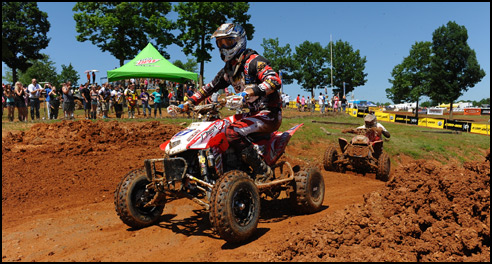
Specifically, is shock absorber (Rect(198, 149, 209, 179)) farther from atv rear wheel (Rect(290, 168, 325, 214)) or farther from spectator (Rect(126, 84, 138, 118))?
spectator (Rect(126, 84, 138, 118))

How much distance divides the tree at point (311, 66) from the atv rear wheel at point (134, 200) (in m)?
55.6

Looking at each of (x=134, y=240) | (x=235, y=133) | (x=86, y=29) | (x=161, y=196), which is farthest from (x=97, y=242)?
(x=86, y=29)

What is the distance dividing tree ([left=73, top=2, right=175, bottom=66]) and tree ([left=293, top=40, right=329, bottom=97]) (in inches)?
1184

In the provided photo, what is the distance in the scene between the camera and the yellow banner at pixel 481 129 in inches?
1002

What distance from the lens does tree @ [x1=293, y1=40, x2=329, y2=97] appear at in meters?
59.9

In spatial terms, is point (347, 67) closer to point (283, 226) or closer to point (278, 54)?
point (278, 54)

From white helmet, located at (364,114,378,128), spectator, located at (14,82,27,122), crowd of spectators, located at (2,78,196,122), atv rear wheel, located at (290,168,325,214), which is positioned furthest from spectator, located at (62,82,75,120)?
atv rear wheel, located at (290,168,325,214)

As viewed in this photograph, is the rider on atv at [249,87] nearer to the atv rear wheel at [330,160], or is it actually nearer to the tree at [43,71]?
the atv rear wheel at [330,160]

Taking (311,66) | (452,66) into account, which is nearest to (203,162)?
(452,66)

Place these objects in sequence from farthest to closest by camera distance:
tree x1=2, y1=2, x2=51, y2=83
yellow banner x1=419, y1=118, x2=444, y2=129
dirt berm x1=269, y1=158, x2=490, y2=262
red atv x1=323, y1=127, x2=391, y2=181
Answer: tree x1=2, y1=2, x2=51, y2=83
yellow banner x1=419, y1=118, x2=444, y2=129
red atv x1=323, y1=127, x2=391, y2=181
dirt berm x1=269, y1=158, x2=490, y2=262

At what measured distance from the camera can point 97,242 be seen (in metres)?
4.38

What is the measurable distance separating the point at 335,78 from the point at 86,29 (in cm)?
4312

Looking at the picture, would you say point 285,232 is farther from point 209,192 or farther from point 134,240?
point 134,240

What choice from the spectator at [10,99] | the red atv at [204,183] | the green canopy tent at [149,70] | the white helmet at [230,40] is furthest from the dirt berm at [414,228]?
the spectator at [10,99]
